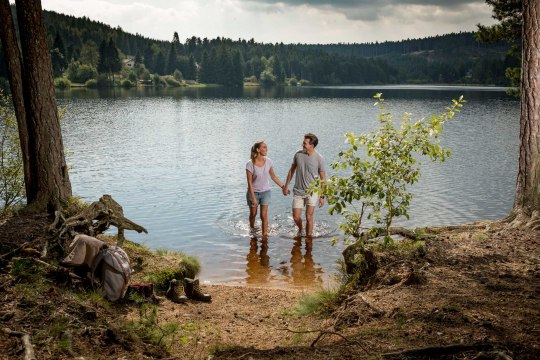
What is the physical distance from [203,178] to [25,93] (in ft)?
46.5

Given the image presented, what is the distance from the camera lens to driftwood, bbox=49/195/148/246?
8.78 meters

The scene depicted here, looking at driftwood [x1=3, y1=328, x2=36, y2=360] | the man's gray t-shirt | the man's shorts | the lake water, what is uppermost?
the man's gray t-shirt

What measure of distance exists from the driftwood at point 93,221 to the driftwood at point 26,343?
3.65 meters

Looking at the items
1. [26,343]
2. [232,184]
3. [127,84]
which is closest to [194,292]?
[26,343]

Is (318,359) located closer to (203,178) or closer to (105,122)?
(203,178)

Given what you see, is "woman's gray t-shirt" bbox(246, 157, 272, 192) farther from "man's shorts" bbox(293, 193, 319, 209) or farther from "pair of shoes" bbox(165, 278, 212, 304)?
"pair of shoes" bbox(165, 278, 212, 304)

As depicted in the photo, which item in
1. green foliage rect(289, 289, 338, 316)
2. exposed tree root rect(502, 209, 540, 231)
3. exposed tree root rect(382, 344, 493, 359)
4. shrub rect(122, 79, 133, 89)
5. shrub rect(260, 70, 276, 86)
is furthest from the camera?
shrub rect(260, 70, 276, 86)

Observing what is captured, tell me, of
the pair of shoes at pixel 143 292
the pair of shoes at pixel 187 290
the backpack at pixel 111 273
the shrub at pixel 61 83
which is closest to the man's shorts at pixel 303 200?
the pair of shoes at pixel 187 290

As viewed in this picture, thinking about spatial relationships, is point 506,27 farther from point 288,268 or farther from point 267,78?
point 267,78

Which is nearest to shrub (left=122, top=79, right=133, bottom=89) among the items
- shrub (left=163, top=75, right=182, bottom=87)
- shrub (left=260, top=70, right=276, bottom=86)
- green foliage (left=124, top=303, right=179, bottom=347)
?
shrub (left=163, top=75, right=182, bottom=87)

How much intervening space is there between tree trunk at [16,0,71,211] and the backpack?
10.8ft

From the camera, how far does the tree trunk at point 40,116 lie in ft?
32.2

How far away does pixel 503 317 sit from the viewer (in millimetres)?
5312

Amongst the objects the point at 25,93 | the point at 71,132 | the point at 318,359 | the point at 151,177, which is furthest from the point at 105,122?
the point at 318,359
